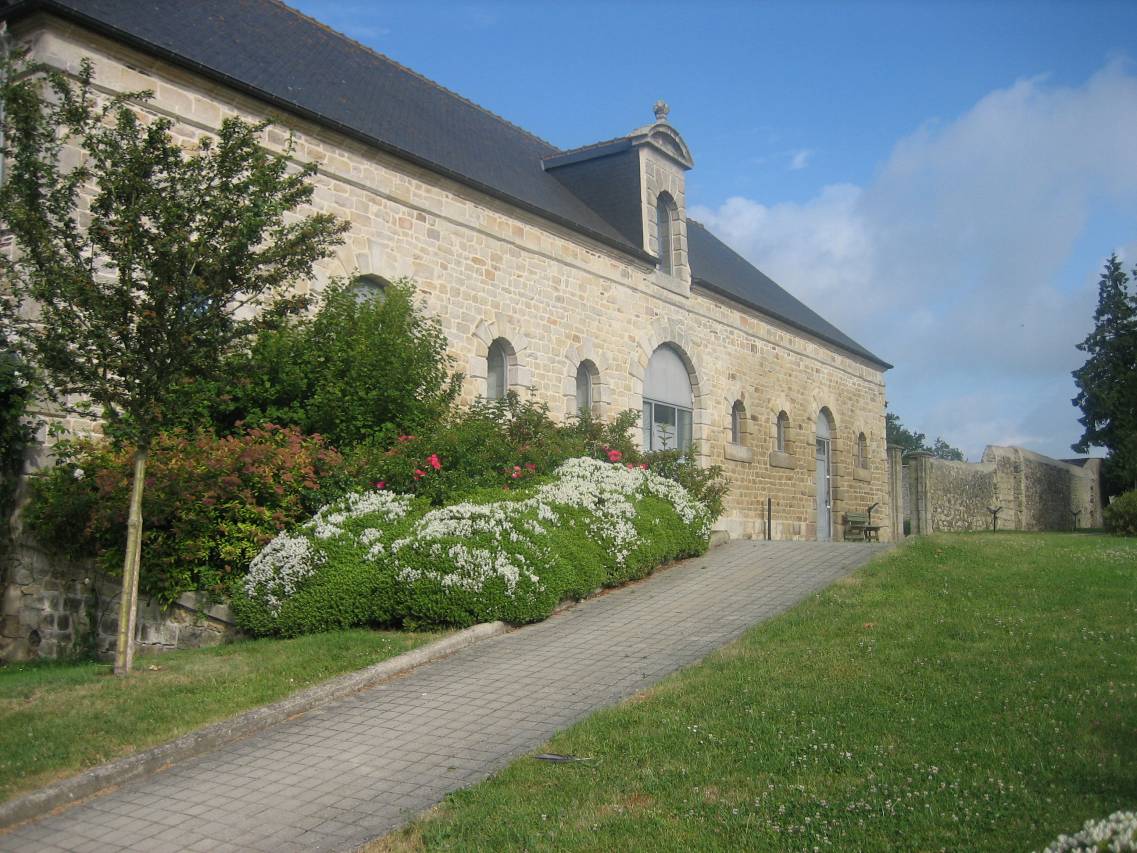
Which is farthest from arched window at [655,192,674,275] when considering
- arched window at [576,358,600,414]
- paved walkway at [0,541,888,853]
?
paved walkway at [0,541,888,853]

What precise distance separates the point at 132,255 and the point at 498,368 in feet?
27.9

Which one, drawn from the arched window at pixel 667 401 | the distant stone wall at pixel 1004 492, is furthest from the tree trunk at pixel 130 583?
the distant stone wall at pixel 1004 492

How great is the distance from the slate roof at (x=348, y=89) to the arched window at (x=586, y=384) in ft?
7.51

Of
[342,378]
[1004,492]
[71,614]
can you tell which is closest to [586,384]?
[342,378]

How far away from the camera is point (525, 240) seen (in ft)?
53.0

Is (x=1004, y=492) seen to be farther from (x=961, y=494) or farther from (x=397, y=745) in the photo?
(x=397, y=745)

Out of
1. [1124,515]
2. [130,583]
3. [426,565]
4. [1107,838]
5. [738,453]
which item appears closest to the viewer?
[1107,838]

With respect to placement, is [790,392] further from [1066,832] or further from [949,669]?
[1066,832]

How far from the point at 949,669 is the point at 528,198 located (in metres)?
11.8

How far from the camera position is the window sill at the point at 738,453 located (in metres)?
21.1

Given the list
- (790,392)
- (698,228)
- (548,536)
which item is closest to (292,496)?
(548,536)

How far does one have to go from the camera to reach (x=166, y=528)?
9.80m

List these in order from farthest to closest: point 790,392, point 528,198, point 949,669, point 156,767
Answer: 1. point 790,392
2. point 528,198
3. point 949,669
4. point 156,767

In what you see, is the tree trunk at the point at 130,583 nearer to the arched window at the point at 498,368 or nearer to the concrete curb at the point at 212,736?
the concrete curb at the point at 212,736
